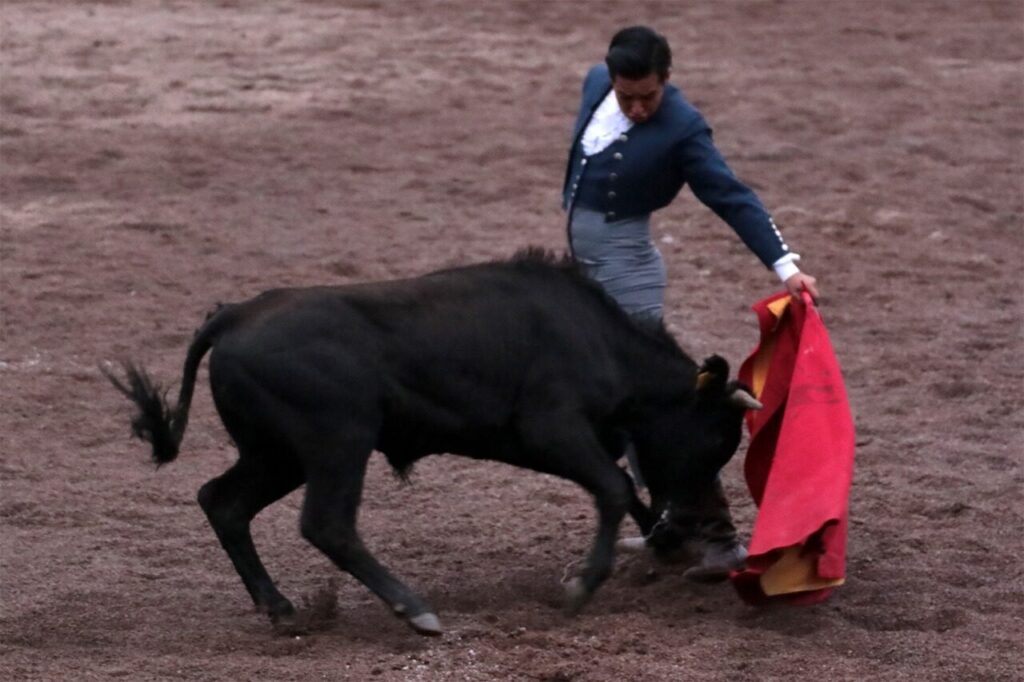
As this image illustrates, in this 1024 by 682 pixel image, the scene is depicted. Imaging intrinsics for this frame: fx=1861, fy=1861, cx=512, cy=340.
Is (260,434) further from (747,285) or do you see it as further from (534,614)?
(747,285)

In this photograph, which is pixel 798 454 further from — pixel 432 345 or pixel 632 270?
pixel 432 345

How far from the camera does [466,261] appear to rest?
30.7ft

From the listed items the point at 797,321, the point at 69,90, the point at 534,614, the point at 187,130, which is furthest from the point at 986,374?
the point at 69,90

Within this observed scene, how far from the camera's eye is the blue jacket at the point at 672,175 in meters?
5.66

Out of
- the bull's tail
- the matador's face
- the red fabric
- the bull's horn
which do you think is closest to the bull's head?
the bull's horn

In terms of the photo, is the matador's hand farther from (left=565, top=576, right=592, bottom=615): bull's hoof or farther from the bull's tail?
the bull's tail

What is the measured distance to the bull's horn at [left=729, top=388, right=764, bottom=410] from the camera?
564 cm

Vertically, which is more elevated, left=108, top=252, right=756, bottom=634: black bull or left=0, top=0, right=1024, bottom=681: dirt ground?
left=108, top=252, right=756, bottom=634: black bull

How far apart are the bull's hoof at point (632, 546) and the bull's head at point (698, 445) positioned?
0.24 meters

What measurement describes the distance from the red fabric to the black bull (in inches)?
7.3

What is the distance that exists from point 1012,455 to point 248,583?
311 centimetres

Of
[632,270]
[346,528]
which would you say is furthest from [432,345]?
[632,270]

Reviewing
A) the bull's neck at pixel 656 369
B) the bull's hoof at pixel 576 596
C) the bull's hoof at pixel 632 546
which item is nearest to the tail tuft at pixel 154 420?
the bull's hoof at pixel 576 596

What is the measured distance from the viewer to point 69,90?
1213cm
